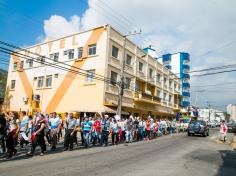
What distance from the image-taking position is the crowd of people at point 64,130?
10602mm

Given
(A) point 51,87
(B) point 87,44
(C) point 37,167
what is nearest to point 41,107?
(A) point 51,87

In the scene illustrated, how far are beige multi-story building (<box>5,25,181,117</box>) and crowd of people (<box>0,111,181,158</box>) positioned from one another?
23.2 ft

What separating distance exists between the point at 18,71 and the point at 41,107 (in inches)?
308

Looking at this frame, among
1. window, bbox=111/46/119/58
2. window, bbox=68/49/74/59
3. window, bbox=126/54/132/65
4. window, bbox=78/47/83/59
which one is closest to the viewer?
window, bbox=111/46/119/58

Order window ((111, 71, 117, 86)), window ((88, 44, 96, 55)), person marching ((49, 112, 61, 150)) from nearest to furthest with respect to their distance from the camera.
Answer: person marching ((49, 112, 61, 150))
window ((88, 44, 96, 55))
window ((111, 71, 117, 86))

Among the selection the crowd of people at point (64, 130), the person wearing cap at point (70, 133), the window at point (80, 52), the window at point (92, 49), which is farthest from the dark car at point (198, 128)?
the person wearing cap at point (70, 133)

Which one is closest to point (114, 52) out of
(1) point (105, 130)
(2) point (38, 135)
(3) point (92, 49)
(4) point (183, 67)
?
(3) point (92, 49)

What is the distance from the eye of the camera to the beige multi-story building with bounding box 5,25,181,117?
28078mm

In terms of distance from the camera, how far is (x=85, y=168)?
8461 mm

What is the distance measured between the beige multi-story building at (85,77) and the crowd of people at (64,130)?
707 cm

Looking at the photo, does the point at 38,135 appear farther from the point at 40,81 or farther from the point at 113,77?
the point at 40,81

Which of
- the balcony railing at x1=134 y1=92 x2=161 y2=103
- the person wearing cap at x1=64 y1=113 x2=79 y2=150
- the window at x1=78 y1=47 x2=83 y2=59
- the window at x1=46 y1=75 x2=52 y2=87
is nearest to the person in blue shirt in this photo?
the person wearing cap at x1=64 y1=113 x2=79 y2=150

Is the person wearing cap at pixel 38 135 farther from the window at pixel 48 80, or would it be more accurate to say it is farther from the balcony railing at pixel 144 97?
the balcony railing at pixel 144 97

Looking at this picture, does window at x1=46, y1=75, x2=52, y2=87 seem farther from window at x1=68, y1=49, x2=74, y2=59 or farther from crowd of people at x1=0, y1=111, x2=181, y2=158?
crowd of people at x1=0, y1=111, x2=181, y2=158
